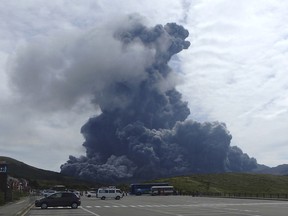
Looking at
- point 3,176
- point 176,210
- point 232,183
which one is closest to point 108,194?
point 3,176

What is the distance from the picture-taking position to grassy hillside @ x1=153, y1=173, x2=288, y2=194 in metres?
128

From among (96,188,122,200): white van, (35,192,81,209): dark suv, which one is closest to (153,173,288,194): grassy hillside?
(96,188,122,200): white van

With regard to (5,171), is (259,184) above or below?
above

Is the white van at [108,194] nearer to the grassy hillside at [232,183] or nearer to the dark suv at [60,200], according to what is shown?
the dark suv at [60,200]

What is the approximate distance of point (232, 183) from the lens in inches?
5586

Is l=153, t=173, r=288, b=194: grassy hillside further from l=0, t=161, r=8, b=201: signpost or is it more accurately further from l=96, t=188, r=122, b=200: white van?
l=0, t=161, r=8, b=201: signpost

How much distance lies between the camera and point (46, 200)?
48281 millimetres

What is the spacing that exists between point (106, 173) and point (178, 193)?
8566 centimetres

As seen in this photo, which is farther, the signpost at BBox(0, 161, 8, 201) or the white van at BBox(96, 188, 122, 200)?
Result: the white van at BBox(96, 188, 122, 200)

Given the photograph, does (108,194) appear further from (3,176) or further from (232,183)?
(232,183)

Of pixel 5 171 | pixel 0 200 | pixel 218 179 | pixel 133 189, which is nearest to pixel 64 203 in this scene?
pixel 0 200

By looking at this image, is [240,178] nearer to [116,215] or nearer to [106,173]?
[106,173]

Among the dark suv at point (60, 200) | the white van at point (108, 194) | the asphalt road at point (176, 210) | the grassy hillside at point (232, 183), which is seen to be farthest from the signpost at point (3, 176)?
the grassy hillside at point (232, 183)

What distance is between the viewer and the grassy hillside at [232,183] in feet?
422
